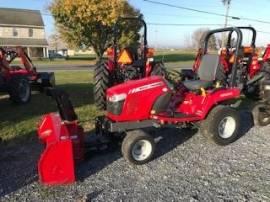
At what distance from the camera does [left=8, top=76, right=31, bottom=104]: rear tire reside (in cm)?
951

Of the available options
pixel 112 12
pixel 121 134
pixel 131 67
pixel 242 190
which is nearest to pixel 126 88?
pixel 121 134

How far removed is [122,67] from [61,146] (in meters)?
4.75

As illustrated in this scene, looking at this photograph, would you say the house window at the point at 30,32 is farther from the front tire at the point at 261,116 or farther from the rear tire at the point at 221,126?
the rear tire at the point at 221,126

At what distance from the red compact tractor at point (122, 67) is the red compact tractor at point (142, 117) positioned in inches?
97.1

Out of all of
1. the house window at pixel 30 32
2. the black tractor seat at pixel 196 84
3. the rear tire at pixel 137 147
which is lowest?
the rear tire at pixel 137 147

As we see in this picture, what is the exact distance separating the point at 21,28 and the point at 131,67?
130 ft

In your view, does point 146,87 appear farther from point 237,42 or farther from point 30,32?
point 30,32

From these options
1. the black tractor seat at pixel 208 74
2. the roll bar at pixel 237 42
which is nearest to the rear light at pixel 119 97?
the black tractor seat at pixel 208 74

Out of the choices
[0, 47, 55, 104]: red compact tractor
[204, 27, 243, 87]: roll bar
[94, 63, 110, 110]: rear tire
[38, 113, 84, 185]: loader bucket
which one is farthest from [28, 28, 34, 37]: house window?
[38, 113, 84, 185]: loader bucket

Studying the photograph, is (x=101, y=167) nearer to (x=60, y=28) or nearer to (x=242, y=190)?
(x=242, y=190)

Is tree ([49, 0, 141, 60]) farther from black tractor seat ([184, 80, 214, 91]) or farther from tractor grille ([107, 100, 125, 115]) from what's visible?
tractor grille ([107, 100, 125, 115])

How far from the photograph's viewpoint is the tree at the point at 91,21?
1163 inches

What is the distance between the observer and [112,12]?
96.3ft

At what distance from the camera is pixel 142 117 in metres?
5.49
